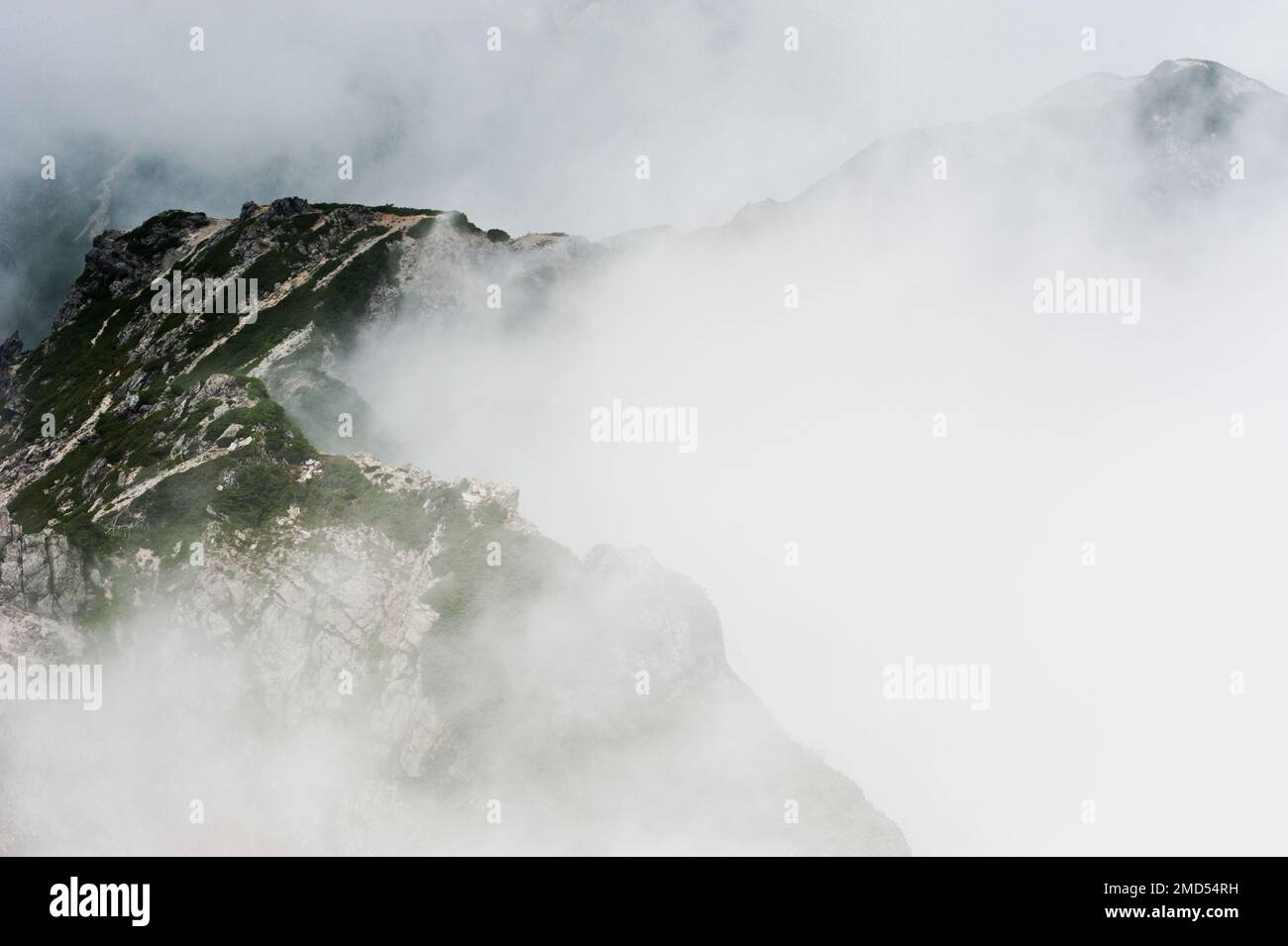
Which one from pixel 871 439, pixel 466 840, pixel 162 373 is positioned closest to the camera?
pixel 466 840

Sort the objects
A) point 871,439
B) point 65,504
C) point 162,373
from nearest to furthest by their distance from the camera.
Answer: point 65,504 → point 162,373 → point 871,439

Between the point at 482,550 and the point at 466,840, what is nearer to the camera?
the point at 466,840

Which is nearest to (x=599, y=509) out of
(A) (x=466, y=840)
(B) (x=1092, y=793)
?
(A) (x=466, y=840)

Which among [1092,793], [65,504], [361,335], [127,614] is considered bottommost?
[1092,793]

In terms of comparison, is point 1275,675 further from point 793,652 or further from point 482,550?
point 482,550

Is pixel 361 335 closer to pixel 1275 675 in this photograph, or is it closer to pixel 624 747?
pixel 624 747

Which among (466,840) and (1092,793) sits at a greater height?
(466,840)
